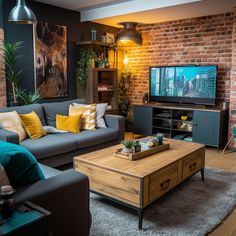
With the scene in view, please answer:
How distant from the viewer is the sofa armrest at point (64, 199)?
1.48 metres

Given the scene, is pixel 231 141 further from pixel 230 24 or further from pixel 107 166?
→ pixel 107 166

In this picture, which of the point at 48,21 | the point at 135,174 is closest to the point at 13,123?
the point at 135,174

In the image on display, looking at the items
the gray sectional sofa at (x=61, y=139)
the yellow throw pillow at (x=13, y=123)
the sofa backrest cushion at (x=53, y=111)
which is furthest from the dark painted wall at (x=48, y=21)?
the yellow throw pillow at (x=13, y=123)

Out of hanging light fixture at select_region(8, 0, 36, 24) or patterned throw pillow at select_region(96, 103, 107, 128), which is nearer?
hanging light fixture at select_region(8, 0, 36, 24)

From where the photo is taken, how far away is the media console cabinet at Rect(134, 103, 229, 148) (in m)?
4.61

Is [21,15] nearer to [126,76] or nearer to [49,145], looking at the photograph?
[49,145]

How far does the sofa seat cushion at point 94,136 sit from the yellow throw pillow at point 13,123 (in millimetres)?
609

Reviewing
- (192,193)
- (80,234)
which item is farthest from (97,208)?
(192,193)

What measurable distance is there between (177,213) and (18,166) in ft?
5.07

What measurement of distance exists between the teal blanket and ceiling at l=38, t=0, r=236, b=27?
A: 347 cm

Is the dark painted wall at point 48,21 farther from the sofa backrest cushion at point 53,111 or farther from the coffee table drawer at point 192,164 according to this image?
the coffee table drawer at point 192,164

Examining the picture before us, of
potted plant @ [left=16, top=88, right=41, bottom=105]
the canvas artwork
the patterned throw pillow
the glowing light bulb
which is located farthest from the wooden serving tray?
the glowing light bulb

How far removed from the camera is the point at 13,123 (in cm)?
335

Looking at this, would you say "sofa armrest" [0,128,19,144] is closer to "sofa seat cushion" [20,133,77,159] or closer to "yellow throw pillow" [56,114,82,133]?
"sofa seat cushion" [20,133,77,159]
